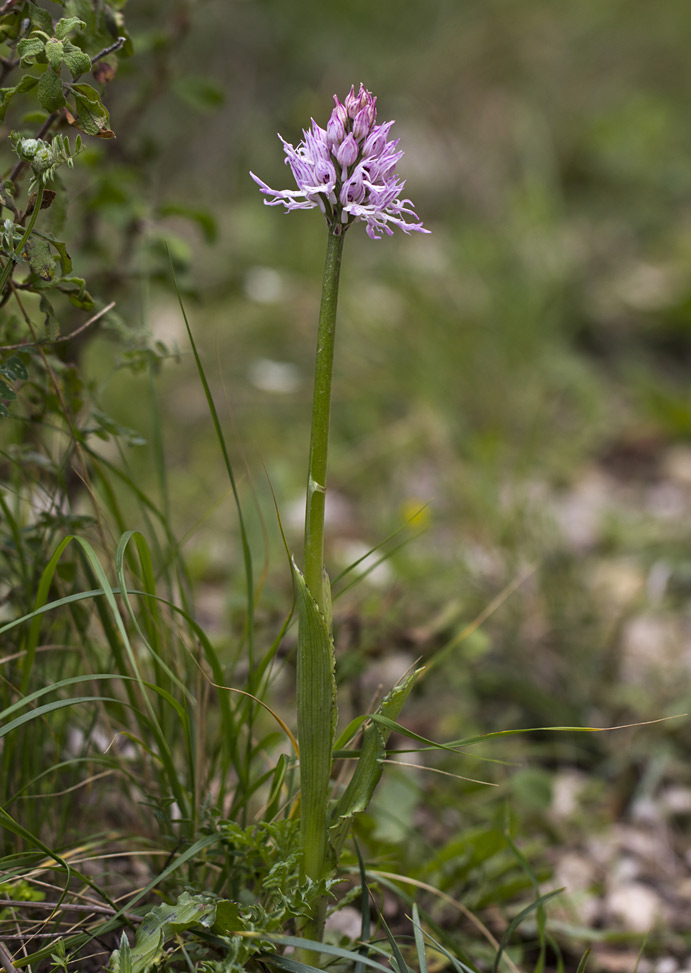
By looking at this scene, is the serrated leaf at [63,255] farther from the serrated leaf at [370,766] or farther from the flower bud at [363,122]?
the serrated leaf at [370,766]

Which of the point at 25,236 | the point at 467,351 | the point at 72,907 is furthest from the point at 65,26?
the point at 467,351

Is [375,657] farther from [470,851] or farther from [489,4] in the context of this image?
[489,4]

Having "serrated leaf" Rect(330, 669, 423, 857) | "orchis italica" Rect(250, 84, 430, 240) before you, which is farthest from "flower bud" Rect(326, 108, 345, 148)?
"serrated leaf" Rect(330, 669, 423, 857)

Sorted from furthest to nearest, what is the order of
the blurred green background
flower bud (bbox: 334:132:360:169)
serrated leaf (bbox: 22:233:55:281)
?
the blurred green background < serrated leaf (bbox: 22:233:55:281) < flower bud (bbox: 334:132:360:169)

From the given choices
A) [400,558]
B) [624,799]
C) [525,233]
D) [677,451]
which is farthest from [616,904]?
[525,233]

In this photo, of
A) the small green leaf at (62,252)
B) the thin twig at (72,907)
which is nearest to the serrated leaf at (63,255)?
the small green leaf at (62,252)

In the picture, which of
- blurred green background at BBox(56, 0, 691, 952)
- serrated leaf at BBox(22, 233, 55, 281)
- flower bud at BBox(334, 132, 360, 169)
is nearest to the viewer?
flower bud at BBox(334, 132, 360, 169)

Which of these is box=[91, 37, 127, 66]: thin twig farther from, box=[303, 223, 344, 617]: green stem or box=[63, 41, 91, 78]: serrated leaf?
box=[303, 223, 344, 617]: green stem
